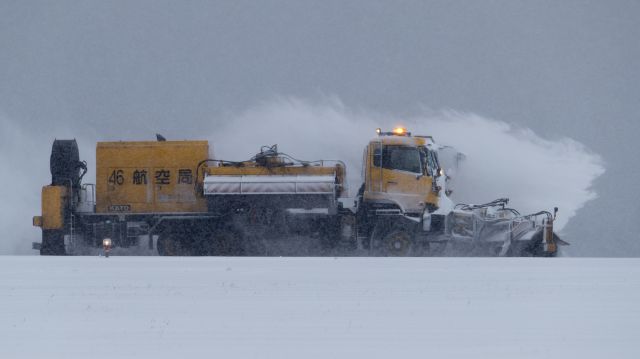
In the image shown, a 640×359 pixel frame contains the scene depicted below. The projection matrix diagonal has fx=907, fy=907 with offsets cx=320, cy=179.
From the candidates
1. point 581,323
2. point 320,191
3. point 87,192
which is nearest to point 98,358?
point 581,323

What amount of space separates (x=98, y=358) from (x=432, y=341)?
3.30 meters

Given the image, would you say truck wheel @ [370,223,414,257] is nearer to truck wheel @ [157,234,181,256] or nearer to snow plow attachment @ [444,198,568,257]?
snow plow attachment @ [444,198,568,257]

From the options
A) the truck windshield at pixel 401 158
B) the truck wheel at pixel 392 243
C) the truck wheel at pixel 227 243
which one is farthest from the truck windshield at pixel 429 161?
the truck wheel at pixel 227 243

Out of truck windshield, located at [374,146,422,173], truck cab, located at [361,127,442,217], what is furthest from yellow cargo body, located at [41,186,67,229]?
truck windshield, located at [374,146,422,173]

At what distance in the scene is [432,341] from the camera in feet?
30.2

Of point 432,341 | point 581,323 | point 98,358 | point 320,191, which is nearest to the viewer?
point 98,358

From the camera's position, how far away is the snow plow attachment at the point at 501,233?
23.3 m

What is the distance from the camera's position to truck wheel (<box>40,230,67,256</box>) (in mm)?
23656

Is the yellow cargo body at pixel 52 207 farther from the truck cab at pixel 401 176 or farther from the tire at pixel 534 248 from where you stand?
the tire at pixel 534 248

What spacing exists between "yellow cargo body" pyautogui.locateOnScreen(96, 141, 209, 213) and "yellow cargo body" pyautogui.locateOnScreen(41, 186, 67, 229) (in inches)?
37.8

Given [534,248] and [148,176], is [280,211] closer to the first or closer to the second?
[148,176]

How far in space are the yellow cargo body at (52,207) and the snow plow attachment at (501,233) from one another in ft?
33.2

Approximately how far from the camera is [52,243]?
23.8 metres

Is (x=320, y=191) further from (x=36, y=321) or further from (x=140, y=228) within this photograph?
(x=36, y=321)
